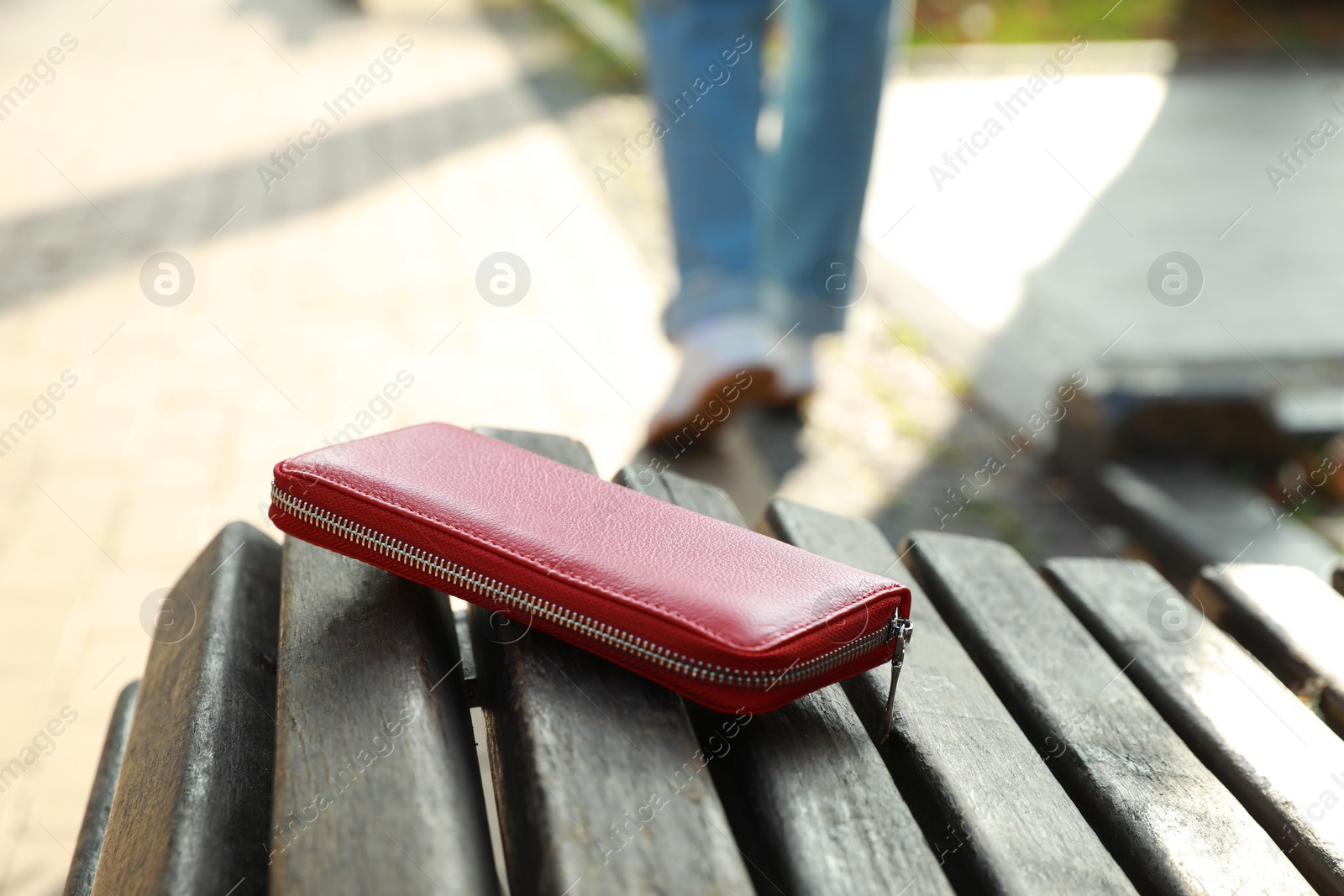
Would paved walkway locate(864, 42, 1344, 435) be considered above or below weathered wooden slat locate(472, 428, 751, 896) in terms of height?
above

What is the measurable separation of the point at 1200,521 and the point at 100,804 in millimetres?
2621

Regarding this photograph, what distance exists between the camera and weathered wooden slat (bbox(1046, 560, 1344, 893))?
1.15 m

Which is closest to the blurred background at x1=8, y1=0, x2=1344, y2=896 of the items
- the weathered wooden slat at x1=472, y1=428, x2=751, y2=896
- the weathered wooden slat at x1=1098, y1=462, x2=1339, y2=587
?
Result: the weathered wooden slat at x1=1098, y1=462, x2=1339, y2=587

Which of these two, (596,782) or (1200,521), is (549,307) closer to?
(1200,521)

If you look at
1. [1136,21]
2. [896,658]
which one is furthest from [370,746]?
Result: [1136,21]

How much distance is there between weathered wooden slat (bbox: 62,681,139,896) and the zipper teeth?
385mm

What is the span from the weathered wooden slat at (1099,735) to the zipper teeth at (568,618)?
265 millimetres

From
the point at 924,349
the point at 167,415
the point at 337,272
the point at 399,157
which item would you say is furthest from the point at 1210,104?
the point at 167,415

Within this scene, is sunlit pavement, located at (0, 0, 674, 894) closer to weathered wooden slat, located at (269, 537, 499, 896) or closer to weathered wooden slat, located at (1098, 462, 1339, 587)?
weathered wooden slat, located at (269, 537, 499, 896)

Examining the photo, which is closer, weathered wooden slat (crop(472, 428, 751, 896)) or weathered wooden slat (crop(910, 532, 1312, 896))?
weathered wooden slat (crop(472, 428, 751, 896))

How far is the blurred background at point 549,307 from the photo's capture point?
2949 millimetres

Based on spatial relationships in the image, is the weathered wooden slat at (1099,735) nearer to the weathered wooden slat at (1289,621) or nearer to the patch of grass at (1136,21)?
the weathered wooden slat at (1289,621)

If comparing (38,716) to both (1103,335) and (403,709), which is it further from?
(1103,335)

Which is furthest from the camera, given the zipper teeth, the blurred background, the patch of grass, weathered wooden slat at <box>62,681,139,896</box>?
the patch of grass
